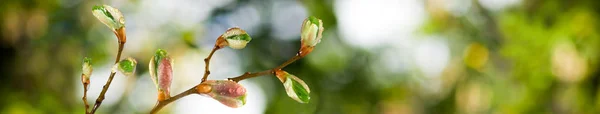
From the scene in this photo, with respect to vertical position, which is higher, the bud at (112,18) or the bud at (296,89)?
the bud at (112,18)

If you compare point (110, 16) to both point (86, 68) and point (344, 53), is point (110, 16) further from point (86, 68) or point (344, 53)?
point (344, 53)

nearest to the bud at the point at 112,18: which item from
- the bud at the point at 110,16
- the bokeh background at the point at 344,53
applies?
the bud at the point at 110,16

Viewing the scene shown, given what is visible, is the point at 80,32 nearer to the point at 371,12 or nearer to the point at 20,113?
the point at 20,113

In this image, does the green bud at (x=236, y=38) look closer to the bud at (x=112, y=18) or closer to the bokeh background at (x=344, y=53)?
the bud at (x=112, y=18)

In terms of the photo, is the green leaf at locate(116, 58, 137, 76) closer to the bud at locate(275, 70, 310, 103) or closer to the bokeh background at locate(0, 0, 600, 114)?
the bud at locate(275, 70, 310, 103)

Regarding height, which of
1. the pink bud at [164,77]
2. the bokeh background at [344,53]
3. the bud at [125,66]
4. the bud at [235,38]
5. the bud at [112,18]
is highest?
the bud at [112,18]

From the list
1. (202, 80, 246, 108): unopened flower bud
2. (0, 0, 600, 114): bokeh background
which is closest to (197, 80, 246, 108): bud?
(202, 80, 246, 108): unopened flower bud

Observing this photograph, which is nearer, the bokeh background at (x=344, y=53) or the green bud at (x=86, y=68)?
the green bud at (x=86, y=68)
